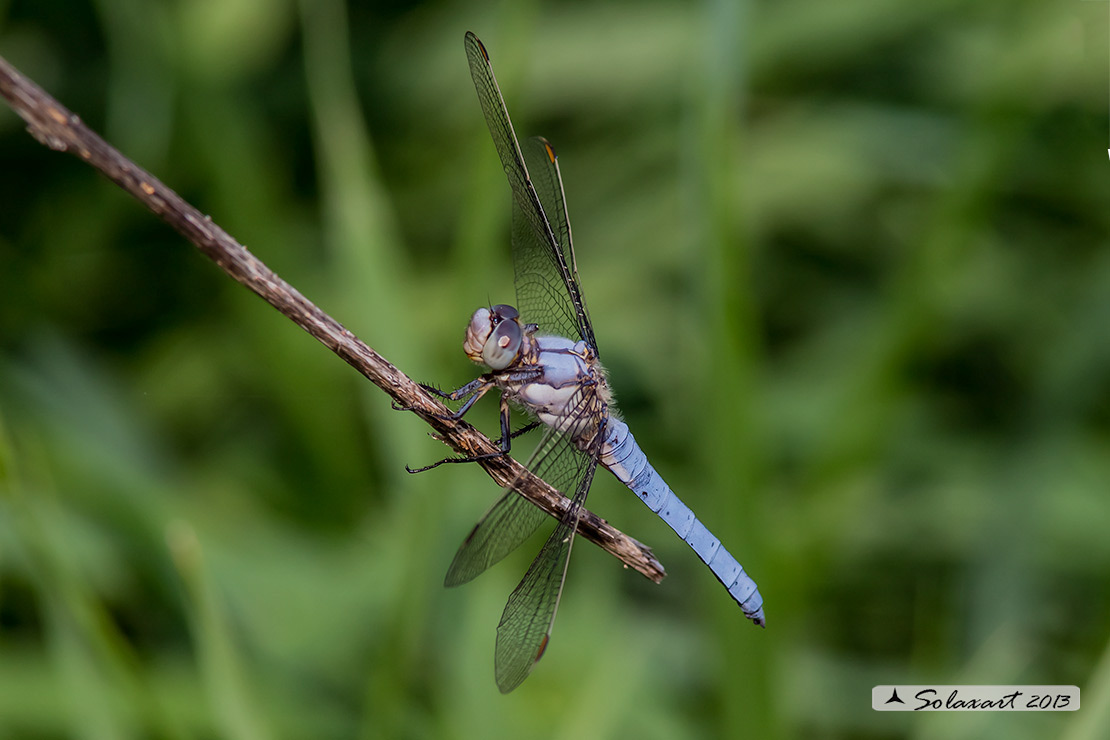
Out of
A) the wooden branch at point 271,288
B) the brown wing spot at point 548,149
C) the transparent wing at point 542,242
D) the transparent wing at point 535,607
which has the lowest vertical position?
the transparent wing at point 535,607

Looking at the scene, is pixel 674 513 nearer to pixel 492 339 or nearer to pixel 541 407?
pixel 541 407

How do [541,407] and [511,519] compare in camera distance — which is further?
[541,407]

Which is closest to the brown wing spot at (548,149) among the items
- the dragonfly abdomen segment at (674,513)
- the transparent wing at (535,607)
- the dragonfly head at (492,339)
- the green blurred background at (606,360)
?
the green blurred background at (606,360)

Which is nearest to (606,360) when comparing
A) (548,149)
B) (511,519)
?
(548,149)

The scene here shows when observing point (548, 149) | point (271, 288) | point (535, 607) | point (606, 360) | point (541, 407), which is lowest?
point (535, 607)

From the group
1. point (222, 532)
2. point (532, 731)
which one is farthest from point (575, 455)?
point (222, 532)

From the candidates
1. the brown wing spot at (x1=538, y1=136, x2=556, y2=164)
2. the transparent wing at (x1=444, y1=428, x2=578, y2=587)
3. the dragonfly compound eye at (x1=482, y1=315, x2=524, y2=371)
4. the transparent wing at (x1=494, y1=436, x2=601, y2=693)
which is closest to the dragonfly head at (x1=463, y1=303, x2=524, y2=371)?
the dragonfly compound eye at (x1=482, y1=315, x2=524, y2=371)

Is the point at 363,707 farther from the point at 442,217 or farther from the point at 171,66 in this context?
the point at 171,66

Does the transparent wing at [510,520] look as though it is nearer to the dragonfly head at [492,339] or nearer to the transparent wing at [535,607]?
the transparent wing at [535,607]
